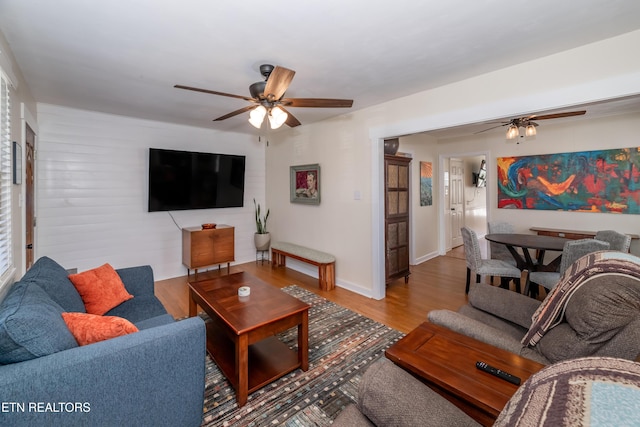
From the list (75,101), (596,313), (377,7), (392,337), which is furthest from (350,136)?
(75,101)

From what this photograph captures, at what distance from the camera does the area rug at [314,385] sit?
5.74ft

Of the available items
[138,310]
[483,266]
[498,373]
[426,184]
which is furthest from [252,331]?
[426,184]

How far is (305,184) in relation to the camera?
15.4 feet

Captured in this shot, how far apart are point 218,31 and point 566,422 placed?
243 cm

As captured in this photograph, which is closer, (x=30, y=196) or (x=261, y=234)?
(x=30, y=196)

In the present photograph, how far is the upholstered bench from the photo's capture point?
156 inches

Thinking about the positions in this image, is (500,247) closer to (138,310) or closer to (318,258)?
(318,258)

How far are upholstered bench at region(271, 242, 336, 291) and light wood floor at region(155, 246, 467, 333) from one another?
14 cm

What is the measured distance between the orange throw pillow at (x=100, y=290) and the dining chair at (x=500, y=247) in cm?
453

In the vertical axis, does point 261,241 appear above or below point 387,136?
below

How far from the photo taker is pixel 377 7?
1683mm

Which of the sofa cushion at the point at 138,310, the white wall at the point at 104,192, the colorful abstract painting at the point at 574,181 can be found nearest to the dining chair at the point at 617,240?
the colorful abstract painting at the point at 574,181

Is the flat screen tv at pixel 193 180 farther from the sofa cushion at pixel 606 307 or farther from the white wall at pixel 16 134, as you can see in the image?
the sofa cushion at pixel 606 307

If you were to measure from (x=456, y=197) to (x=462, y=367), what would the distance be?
19.6ft
